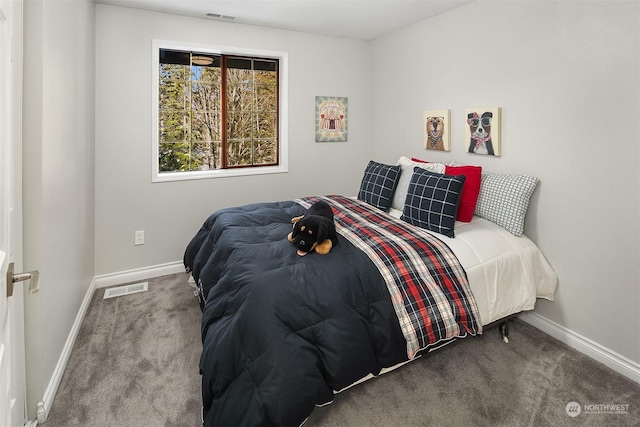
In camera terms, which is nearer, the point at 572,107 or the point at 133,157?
the point at 572,107

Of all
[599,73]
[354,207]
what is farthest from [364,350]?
[599,73]

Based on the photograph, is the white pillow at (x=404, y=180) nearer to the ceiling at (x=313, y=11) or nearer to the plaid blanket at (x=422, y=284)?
the plaid blanket at (x=422, y=284)

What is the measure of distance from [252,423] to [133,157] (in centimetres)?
271

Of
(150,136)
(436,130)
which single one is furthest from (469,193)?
(150,136)

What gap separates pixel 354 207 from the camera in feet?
9.95

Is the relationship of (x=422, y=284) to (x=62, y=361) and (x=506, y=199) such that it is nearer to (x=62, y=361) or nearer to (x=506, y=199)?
(x=506, y=199)

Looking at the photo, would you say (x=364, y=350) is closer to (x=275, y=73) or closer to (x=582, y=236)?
(x=582, y=236)

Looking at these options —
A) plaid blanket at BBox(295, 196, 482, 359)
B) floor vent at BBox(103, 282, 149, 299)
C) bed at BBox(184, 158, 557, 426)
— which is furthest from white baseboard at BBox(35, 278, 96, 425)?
plaid blanket at BBox(295, 196, 482, 359)

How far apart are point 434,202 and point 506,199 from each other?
21.4 inches

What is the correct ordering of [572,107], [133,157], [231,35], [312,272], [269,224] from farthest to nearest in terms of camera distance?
[231,35] < [133,157] < [269,224] < [572,107] < [312,272]

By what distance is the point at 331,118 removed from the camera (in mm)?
4160

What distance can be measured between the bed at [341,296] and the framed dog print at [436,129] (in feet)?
2.25

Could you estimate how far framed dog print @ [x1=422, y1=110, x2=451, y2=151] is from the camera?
3252mm

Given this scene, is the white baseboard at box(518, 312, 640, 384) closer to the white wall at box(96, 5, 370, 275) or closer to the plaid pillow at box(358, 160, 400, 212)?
the plaid pillow at box(358, 160, 400, 212)
